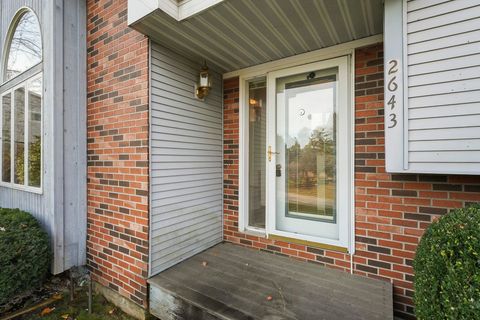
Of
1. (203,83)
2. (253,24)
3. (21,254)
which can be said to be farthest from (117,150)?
(253,24)

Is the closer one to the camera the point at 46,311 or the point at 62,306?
the point at 46,311

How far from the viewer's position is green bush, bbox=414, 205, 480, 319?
3.72 ft

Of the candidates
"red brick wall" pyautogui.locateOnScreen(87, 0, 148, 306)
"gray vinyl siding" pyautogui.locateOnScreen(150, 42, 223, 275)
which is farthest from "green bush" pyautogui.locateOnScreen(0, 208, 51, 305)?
"gray vinyl siding" pyautogui.locateOnScreen(150, 42, 223, 275)

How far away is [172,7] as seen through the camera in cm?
197

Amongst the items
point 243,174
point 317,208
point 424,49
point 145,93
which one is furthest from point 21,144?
point 424,49

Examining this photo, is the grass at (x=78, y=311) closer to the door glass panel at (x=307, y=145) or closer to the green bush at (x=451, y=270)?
the door glass panel at (x=307, y=145)

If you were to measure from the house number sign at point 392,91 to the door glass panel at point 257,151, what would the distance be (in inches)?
60.0

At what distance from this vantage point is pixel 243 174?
317cm

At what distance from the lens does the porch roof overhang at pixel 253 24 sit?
1.87 metres

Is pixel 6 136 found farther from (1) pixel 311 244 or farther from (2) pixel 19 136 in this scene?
(1) pixel 311 244

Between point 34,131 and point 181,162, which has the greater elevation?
point 34,131

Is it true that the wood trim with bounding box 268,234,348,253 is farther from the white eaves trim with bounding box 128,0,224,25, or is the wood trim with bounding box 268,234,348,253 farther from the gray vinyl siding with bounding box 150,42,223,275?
the white eaves trim with bounding box 128,0,224,25

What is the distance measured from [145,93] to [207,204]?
1540 mm

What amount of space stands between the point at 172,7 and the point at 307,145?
1913 mm
